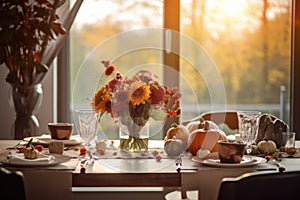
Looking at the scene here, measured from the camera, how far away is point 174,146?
2.45 metres

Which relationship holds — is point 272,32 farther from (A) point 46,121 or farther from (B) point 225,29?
(A) point 46,121

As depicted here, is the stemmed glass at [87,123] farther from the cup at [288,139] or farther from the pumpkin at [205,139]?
the cup at [288,139]

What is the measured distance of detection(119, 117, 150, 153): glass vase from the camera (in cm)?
248

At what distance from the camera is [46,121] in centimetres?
403

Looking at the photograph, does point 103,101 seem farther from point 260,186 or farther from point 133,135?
point 260,186

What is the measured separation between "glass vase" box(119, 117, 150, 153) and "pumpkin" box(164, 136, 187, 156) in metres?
0.12

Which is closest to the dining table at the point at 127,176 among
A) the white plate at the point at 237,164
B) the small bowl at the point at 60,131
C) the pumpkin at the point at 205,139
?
the white plate at the point at 237,164

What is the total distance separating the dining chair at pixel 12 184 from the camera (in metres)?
1.66

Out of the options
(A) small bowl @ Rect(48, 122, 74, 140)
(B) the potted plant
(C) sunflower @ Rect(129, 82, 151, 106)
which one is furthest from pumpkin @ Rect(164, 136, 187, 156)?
(B) the potted plant

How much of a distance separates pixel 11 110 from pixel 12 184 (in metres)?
2.41

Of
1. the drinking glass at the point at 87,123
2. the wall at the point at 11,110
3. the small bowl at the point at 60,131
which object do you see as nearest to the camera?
the drinking glass at the point at 87,123

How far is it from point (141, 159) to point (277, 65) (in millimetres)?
2164

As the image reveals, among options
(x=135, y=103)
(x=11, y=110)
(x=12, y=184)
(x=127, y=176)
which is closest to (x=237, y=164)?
(x=127, y=176)

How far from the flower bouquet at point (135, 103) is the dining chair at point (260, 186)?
876 mm
